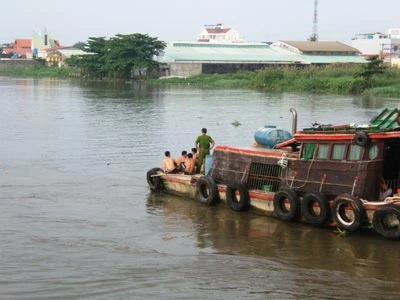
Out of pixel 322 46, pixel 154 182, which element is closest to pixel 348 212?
pixel 154 182

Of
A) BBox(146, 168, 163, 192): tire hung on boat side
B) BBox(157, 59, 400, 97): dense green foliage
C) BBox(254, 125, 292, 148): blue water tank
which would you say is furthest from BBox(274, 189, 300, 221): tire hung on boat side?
BBox(157, 59, 400, 97): dense green foliage

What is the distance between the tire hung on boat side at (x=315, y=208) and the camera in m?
12.8

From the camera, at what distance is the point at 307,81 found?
65625 mm

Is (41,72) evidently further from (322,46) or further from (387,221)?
(387,221)

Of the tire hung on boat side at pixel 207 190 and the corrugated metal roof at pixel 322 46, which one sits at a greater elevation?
the corrugated metal roof at pixel 322 46

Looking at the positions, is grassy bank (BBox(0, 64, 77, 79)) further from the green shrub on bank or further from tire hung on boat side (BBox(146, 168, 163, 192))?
tire hung on boat side (BBox(146, 168, 163, 192))

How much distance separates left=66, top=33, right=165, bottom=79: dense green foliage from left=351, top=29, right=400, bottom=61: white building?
35.4 m

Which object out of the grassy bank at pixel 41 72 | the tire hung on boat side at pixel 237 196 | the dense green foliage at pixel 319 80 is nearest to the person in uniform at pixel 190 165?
the tire hung on boat side at pixel 237 196

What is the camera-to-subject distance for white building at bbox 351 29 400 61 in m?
107

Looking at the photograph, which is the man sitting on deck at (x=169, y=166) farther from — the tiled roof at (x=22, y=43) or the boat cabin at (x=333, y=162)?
the tiled roof at (x=22, y=43)

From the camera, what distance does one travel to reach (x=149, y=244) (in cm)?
1245

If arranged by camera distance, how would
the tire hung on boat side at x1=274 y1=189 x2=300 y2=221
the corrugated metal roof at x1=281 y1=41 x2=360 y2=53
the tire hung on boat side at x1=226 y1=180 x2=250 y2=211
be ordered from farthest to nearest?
the corrugated metal roof at x1=281 y1=41 x2=360 y2=53 < the tire hung on boat side at x1=226 y1=180 x2=250 y2=211 < the tire hung on boat side at x1=274 y1=189 x2=300 y2=221

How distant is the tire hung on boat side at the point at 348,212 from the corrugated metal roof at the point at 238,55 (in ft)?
240

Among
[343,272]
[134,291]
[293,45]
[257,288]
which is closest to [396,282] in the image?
[343,272]
